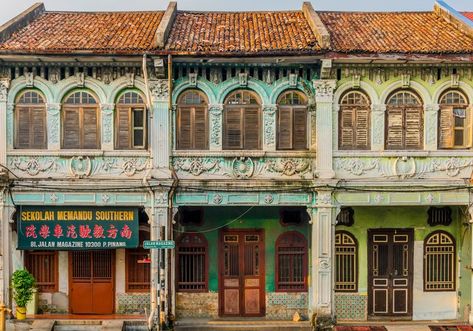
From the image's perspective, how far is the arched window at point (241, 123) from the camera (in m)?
16.2

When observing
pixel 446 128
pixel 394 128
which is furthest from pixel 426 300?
pixel 394 128

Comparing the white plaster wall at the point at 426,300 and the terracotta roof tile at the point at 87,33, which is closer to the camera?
the terracotta roof tile at the point at 87,33

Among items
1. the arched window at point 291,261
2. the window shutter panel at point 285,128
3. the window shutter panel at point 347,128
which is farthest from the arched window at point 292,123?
the arched window at point 291,261

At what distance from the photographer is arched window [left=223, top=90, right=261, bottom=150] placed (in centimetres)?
1623

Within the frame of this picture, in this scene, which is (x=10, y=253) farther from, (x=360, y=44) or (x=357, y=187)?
(x=360, y=44)

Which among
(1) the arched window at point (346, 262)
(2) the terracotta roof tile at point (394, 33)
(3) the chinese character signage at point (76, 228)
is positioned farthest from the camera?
(1) the arched window at point (346, 262)

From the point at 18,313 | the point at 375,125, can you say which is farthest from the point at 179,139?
the point at 18,313

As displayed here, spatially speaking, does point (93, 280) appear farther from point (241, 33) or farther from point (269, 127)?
point (241, 33)

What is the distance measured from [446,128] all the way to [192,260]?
28.0ft

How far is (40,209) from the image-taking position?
16.0m

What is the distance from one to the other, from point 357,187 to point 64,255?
9.03 metres

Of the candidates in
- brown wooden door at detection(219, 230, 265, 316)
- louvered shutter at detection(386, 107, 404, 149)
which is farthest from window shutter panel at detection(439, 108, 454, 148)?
brown wooden door at detection(219, 230, 265, 316)

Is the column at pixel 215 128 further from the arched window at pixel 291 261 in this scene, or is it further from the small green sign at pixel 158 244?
the arched window at pixel 291 261

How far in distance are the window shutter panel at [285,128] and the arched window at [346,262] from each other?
11.7 ft
